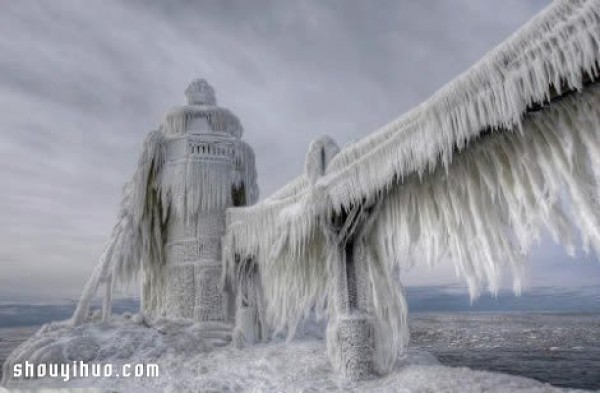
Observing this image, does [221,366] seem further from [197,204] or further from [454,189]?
[454,189]

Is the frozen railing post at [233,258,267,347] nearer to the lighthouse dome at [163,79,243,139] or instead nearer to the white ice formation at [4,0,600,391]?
the white ice formation at [4,0,600,391]

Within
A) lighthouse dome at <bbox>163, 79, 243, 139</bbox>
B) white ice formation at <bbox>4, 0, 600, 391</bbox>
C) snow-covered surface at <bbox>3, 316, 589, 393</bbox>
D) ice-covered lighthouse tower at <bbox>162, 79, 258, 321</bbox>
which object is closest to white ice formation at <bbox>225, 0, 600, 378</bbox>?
white ice formation at <bbox>4, 0, 600, 391</bbox>

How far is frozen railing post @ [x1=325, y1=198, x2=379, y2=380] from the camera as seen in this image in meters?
6.45

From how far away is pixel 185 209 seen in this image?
456 inches

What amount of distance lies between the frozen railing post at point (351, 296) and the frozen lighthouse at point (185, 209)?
539 centimetres

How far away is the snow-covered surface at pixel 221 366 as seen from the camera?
5.36 m

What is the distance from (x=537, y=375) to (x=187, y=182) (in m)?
10.6

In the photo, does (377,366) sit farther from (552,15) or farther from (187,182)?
(187,182)

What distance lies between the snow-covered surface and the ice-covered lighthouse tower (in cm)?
99

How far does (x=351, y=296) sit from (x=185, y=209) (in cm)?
614

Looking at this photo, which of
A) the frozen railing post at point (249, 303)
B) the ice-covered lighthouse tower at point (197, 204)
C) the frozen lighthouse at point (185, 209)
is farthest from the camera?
the ice-covered lighthouse tower at point (197, 204)

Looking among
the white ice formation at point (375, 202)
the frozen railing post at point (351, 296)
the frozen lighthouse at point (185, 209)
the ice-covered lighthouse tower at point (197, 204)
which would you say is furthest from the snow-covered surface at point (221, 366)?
the frozen lighthouse at point (185, 209)

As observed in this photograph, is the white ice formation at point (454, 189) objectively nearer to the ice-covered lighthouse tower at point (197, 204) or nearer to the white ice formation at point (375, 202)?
the white ice formation at point (375, 202)

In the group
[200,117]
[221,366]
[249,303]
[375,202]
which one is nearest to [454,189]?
[375,202]
